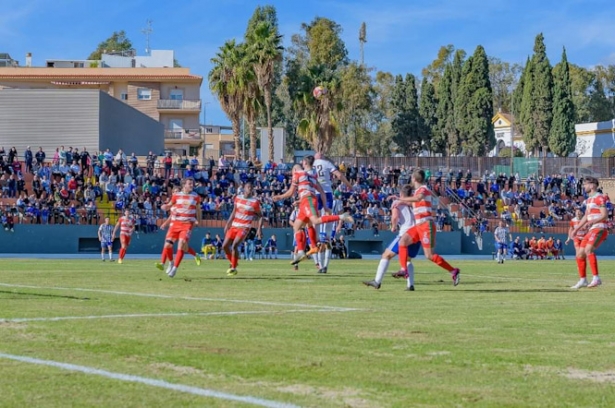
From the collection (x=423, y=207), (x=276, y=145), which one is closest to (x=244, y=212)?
(x=423, y=207)

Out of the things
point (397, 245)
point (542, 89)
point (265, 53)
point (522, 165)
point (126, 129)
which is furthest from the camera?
point (542, 89)

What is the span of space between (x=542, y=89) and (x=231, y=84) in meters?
32.7

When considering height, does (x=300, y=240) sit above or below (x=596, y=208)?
below

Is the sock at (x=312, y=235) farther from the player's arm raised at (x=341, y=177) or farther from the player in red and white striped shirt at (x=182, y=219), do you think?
the player in red and white striped shirt at (x=182, y=219)

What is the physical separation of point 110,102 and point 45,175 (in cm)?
1625

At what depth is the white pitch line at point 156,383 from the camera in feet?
21.9

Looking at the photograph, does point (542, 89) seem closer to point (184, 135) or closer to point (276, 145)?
point (276, 145)

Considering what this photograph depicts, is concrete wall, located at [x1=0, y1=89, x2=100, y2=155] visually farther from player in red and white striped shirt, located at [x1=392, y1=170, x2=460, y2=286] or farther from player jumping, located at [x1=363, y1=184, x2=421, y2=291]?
player in red and white striped shirt, located at [x1=392, y1=170, x2=460, y2=286]

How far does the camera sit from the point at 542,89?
92.8 m

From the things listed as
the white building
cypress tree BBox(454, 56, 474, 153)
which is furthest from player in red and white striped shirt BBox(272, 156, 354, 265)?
the white building

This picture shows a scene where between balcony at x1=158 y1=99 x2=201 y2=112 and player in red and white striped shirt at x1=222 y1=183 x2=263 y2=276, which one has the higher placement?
balcony at x1=158 y1=99 x2=201 y2=112

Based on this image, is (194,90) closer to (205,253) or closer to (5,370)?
(205,253)

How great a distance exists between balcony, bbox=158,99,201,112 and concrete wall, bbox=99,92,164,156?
31.3ft

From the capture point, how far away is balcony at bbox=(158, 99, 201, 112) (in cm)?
9369
